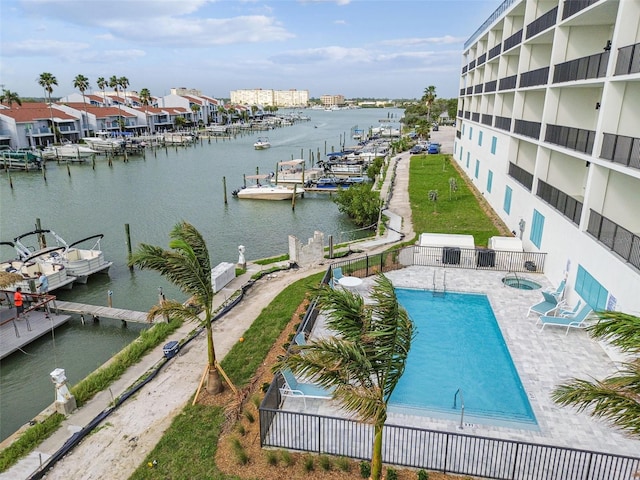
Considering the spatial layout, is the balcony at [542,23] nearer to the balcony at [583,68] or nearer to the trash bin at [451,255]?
the balcony at [583,68]

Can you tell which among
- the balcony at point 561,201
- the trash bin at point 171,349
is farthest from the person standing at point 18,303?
the balcony at point 561,201

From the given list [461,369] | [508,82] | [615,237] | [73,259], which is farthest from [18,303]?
[508,82]

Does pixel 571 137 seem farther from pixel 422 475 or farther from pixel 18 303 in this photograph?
pixel 18 303

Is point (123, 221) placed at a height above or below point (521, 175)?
below

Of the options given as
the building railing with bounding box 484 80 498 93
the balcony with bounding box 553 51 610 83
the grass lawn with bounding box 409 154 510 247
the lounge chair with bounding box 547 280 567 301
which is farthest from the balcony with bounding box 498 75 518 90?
the lounge chair with bounding box 547 280 567 301

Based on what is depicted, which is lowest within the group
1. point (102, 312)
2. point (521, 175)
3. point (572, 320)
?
point (102, 312)

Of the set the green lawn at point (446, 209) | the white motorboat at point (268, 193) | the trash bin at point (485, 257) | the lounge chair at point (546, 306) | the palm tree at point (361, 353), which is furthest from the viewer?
the white motorboat at point (268, 193)
